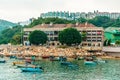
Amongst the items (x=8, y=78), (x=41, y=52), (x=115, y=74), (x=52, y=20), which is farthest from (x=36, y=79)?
(x=52, y=20)

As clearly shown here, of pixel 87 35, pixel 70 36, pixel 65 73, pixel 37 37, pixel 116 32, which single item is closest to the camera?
pixel 65 73

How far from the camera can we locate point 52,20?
13688cm

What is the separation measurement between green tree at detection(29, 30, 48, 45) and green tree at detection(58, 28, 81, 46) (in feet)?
13.6

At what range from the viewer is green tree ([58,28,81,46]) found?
111 m

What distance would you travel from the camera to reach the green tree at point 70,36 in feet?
364

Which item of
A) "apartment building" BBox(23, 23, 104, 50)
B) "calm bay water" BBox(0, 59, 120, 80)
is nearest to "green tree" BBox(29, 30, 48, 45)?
"apartment building" BBox(23, 23, 104, 50)

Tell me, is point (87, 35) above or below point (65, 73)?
above

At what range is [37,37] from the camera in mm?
113312

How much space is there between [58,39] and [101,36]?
30.9ft

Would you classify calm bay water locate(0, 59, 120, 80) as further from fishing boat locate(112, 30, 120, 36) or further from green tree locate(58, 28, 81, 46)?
fishing boat locate(112, 30, 120, 36)

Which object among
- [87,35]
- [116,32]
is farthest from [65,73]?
[116,32]

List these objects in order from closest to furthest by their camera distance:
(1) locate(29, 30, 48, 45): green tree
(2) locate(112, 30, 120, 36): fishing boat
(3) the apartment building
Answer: (1) locate(29, 30, 48, 45): green tree < (3) the apartment building < (2) locate(112, 30, 120, 36): fishing boat

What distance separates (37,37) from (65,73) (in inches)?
1621

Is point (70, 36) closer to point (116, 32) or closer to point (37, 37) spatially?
point (37, 37)
